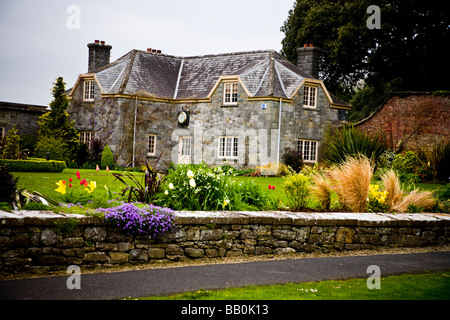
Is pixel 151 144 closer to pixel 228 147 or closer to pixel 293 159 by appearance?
pixel 228 147

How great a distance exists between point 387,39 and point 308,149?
10.9 meters

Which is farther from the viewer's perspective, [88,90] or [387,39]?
[387,39]

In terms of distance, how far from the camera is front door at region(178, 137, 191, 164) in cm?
2969

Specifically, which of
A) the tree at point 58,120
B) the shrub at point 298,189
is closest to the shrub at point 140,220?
the shrub at point 298,189

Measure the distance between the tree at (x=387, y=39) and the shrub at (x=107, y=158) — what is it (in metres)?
16.7

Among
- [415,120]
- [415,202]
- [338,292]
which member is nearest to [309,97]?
[415,120]

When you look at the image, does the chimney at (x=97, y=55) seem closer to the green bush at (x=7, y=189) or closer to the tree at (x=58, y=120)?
the tree at (x=58, y=120)

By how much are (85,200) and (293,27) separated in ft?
105

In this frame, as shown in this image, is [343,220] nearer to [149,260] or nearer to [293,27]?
[149,260]

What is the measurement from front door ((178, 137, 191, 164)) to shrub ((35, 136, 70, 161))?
701 centimetres

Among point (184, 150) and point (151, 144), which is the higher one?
point (151, 144)

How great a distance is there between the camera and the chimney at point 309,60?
1205 inches

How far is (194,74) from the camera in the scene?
31266mm
